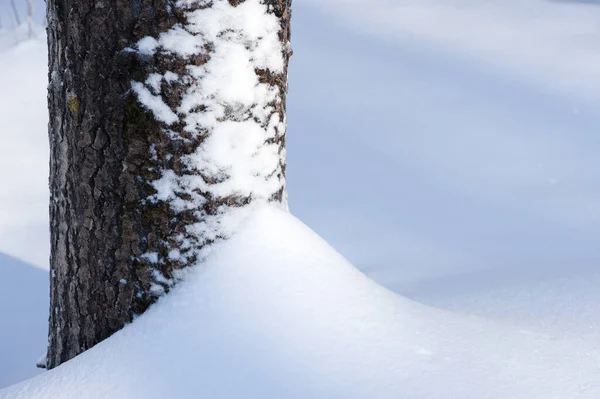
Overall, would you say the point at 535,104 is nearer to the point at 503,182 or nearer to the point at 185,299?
the point at 503,182

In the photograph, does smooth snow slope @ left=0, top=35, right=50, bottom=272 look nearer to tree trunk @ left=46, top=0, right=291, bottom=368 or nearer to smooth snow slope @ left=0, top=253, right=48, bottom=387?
smooth snow slope @ left=0, top=253, right=48, bottom=387

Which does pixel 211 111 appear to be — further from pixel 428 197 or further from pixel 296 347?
pixel 428 197

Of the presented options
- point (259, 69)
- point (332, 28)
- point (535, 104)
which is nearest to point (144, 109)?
point (259, 69)

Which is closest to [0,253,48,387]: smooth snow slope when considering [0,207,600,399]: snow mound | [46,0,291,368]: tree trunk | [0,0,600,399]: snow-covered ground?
[0,0,600,399]: snow-covered ground

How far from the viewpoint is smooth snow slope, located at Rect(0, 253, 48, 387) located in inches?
71.5

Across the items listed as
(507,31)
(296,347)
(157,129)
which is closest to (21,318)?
(157,129)

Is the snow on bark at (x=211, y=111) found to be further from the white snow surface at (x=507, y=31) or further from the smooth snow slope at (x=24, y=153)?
the white snow surface at (x=507, y=31)

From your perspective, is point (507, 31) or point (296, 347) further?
point (507, 31)

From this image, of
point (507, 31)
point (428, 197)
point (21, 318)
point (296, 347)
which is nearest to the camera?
point (296, 347)

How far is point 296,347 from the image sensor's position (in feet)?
3.19

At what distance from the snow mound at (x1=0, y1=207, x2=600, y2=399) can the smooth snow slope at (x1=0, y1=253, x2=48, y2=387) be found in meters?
0.88

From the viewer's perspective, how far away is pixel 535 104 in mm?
3262

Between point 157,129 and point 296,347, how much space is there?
0.39m

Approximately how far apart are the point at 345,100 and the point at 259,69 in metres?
2.29
